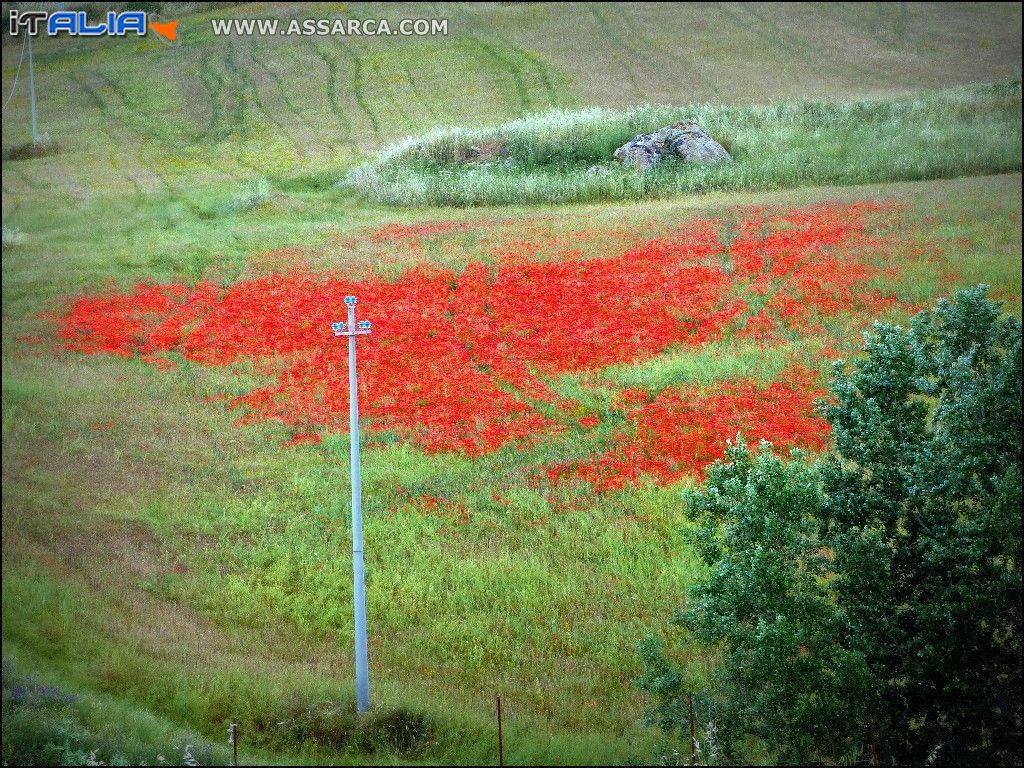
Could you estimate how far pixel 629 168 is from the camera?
69.9 ft

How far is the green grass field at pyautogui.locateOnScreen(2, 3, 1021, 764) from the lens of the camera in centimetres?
1303

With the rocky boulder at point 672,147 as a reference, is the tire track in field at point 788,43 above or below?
above

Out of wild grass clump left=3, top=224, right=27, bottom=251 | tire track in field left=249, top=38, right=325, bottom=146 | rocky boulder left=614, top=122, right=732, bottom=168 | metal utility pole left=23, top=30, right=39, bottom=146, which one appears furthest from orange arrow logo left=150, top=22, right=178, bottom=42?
rocky boulder left=614, top=122, right=732, bottom=168

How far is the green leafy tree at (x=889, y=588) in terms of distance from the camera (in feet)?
38.7

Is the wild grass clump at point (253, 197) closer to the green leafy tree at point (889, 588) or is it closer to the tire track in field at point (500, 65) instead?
the tire track in field at point (500, 65)

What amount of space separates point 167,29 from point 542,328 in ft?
34.4

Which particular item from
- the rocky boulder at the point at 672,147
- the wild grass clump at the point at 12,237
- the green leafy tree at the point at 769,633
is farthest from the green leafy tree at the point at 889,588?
the wild grass clump at the point at 12,237

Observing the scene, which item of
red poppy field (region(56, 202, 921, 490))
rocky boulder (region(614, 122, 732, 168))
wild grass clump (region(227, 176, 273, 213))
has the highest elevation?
rocky boulder (region(614, 122, 732, 168))

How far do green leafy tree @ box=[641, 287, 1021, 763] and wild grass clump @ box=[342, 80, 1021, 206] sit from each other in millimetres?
9294

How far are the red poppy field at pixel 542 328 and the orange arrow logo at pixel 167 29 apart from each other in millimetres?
5486

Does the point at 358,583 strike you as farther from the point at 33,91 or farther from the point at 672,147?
the point at 33,91

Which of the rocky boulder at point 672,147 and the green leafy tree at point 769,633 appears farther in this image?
the rocky boulder at point 672,147

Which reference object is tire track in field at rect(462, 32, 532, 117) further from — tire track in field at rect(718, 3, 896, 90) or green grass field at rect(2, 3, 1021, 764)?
tire track in field at rect(718, 3, 896, 90)

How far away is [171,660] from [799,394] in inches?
493
